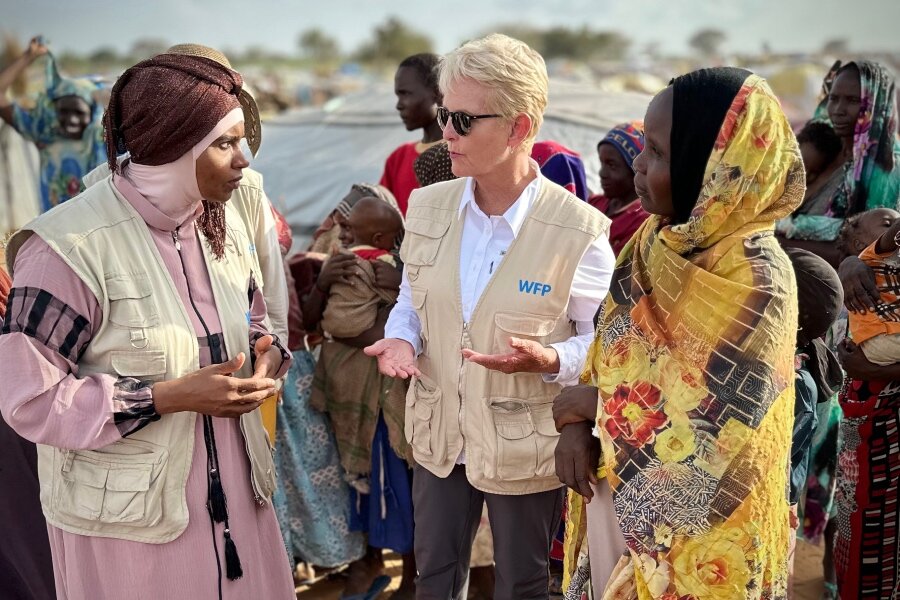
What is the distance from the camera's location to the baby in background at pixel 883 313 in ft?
9.43

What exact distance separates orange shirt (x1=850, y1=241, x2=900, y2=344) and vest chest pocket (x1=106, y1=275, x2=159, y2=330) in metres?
2.25

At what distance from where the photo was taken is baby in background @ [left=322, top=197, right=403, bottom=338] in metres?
3.49

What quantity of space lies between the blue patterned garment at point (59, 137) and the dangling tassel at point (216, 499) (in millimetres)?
4222

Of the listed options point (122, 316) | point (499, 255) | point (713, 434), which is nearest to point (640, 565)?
point (713, 434)

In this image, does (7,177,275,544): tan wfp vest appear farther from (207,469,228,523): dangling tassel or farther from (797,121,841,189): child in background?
(797,121,841,189): child in background

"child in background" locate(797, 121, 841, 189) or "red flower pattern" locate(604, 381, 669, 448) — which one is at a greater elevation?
"child in background" locate(797, 121, 841, 189)

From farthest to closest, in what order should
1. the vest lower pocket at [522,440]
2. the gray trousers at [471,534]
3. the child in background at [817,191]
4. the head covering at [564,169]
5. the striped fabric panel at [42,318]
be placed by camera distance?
1. the child in background at [817,191]
2. the head covering at [564,169]
3. the gray trousers at [471,534]
4. the vest lower pocket at [522,440]
5. the striped fabric panel at [42,318]

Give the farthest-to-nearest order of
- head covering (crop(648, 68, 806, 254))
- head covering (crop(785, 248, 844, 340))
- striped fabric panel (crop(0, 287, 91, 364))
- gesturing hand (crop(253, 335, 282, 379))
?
head covering (crop(785, 248, 844, 340))
gesturing hand (crop(253, 335, 282, 379))
striped fabric panel (crop(0, 287, 91, 364))
head covering (crop(648, 68, 806, 254))

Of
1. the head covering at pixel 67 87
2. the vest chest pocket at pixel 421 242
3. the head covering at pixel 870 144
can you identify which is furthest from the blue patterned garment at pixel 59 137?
the head covering at pixel 870 144

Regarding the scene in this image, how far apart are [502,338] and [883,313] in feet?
4.30


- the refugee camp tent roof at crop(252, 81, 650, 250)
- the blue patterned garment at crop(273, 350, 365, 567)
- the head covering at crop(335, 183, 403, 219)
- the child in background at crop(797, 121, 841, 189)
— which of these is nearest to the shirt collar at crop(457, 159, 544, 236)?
the head covering at crop(335, 183, 403, 219)

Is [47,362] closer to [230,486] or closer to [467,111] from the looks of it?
[230,486]

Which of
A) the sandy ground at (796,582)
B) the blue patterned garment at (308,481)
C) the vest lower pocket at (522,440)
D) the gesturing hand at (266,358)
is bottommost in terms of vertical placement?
the sandy ground at (796,582)

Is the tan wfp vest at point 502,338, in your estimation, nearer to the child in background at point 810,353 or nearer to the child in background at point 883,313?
the child in background at point 810,353
